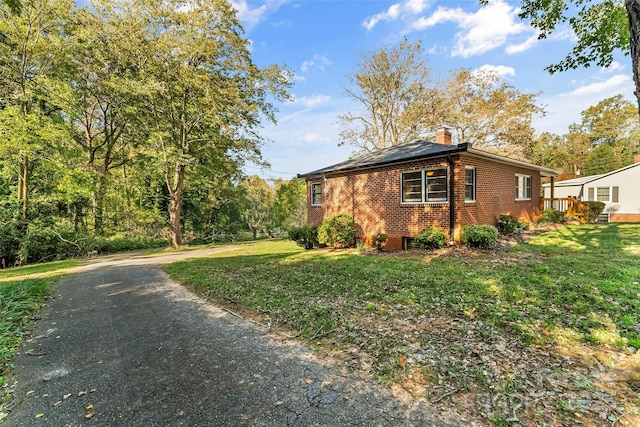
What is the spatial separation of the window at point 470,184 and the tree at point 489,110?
16.4 meters

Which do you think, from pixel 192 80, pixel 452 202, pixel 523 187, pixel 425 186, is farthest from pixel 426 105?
pixel 192 80

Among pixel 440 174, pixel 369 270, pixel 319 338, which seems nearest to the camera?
pixel 319 338

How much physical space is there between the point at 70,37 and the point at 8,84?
3380 mm

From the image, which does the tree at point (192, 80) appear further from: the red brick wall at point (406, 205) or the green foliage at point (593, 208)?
the green foliage at point (593, 208)

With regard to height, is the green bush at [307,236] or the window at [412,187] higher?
the window at [412,187]

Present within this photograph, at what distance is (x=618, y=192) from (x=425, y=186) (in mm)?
18794

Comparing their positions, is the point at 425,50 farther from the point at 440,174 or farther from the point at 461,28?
the point at 440,174

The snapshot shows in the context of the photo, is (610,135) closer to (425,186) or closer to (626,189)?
(626,189)

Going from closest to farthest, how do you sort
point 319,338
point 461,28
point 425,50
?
point 319,338, point 461,28, point 425,50

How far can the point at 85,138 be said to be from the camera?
17969 millimetres

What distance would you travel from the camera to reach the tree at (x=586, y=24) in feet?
26.5

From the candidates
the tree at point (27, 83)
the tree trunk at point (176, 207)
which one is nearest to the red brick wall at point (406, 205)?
the tree trunk at point (176, 207)

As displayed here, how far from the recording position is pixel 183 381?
110 inches

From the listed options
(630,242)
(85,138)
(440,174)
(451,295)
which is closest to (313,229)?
(440,174)
